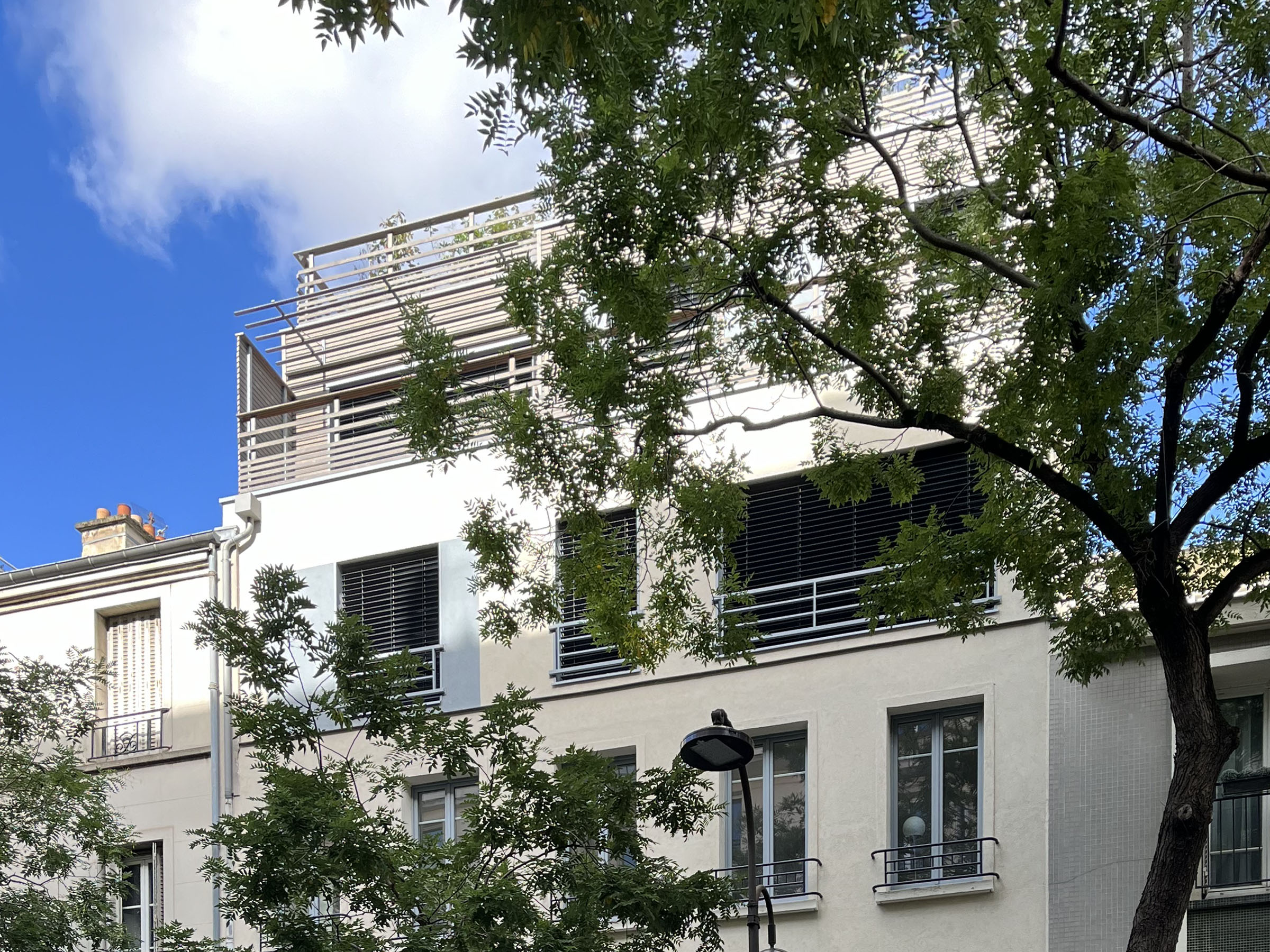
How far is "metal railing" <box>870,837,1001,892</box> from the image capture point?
798 inches

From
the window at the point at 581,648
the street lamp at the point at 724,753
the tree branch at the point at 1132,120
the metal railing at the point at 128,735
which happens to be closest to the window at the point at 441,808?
the window at the point at 581,648

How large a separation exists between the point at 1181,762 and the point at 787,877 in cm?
823

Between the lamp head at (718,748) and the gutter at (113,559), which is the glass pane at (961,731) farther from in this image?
the gutter at (113,559)

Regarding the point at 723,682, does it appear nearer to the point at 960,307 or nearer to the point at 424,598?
the point at 424,598

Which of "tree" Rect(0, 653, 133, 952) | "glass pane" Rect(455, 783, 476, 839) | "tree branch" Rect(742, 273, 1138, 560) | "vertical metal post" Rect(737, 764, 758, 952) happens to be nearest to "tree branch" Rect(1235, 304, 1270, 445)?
"tree branch" Rect(742, 273, 1138, 560)

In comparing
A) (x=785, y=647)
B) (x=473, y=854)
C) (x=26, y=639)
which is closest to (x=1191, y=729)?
(x=473, y=854)

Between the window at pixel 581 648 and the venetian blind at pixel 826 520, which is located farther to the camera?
the window at pixel 581 648

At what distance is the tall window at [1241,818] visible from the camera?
1892 centimetres

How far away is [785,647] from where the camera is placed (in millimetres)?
22141

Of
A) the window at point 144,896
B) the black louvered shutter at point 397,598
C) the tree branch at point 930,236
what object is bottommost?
the window at point 144,896

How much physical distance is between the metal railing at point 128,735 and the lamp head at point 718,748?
1137 cm

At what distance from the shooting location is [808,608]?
22375 mm

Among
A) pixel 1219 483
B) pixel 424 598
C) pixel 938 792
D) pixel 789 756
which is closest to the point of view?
pixel 1219 483

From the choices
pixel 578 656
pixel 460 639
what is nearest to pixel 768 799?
pixel 578 656
